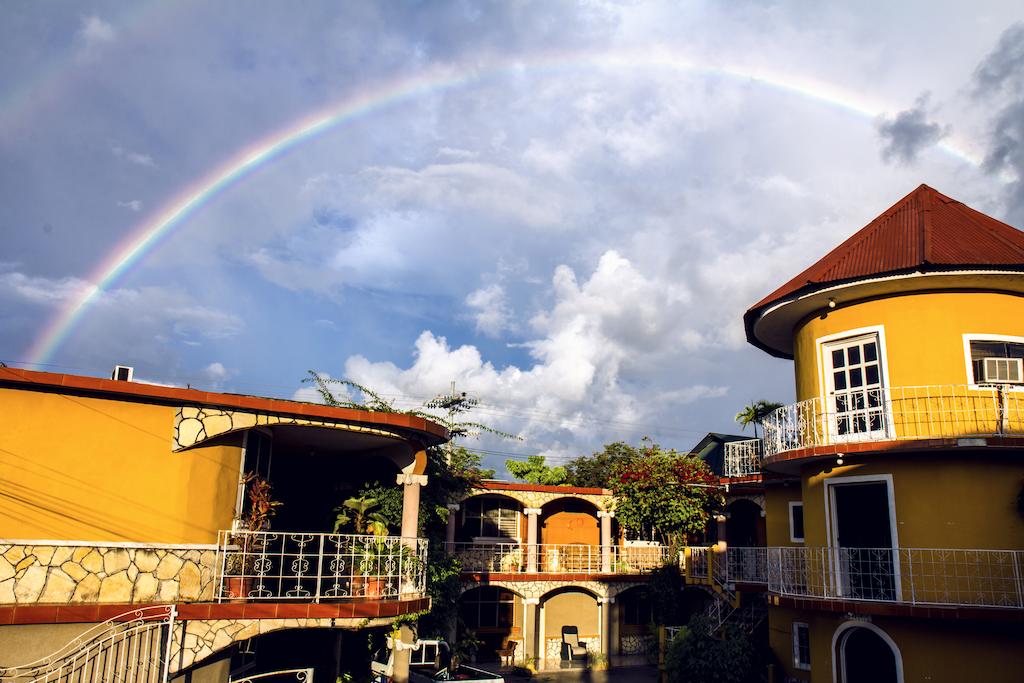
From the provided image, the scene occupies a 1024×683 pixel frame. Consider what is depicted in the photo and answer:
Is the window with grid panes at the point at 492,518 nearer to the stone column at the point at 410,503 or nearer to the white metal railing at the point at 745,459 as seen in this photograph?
the white metal railing at the point at 745,459

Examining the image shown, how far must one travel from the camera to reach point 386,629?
1786 centimetres

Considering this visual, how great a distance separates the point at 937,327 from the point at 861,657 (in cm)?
765

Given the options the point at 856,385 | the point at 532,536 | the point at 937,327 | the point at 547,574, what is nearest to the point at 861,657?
the point at 856,385

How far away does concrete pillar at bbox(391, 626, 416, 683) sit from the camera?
50.6 ft

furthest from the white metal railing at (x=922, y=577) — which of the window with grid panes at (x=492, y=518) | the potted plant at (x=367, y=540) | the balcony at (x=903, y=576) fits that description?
the window with grid panes at (x=492, y=518)

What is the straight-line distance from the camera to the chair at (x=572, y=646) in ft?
99.8

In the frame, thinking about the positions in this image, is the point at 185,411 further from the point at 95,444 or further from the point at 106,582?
the point at 106,582

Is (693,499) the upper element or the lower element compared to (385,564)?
upper

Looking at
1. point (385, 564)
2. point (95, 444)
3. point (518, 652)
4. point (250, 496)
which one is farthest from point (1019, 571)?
point (518, 652)

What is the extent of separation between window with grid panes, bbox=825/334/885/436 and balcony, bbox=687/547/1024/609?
2.70 meters

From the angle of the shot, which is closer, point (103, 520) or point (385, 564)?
point (103, 520)

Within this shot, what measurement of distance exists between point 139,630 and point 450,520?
16.5 meters

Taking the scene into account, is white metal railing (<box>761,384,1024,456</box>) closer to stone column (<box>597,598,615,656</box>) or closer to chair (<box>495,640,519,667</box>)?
stone column (<box>597,598,615,656</box>)

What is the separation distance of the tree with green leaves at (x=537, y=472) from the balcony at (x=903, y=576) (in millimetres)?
18239
